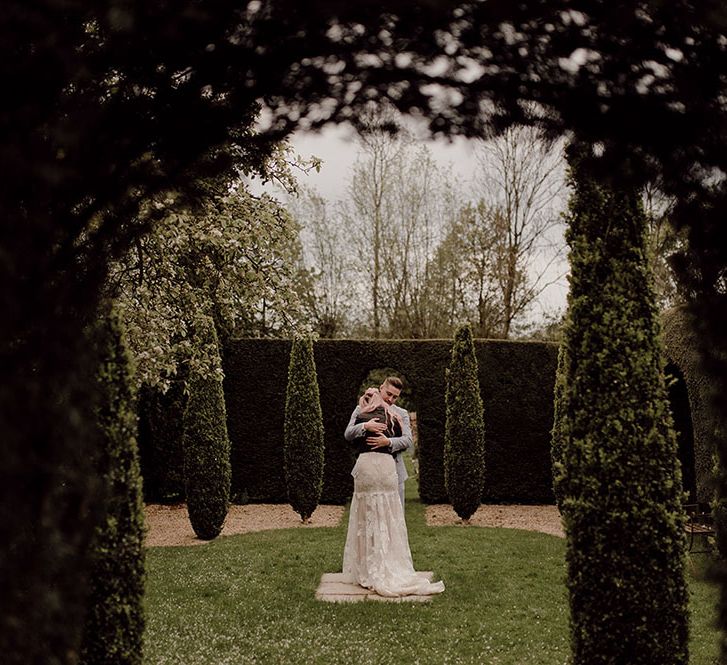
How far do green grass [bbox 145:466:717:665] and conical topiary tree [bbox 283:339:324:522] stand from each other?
→ 188 centimetres

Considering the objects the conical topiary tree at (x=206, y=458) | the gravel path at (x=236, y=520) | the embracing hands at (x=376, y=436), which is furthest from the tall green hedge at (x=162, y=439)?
the embracing hands at (x=376, y=436)

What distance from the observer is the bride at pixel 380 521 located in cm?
803

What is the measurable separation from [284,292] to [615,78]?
297 inches

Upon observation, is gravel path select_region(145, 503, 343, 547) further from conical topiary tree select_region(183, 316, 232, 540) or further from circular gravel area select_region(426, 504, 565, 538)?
circular gravel area select_region(426, 504, 565, 538)

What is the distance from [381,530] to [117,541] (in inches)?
188

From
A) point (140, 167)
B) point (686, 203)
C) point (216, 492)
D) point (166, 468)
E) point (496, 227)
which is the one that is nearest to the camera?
point (686, 203)

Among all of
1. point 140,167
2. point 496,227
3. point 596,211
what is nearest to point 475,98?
point 140,167

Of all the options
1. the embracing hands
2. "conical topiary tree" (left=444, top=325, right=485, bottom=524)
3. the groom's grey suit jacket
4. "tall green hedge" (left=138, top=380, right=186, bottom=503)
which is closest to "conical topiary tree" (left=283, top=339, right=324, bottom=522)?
"conical topiary tree" (left=444, top=325, right=485, bottom=524)

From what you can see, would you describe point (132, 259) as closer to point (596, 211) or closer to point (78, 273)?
point (596, 211)

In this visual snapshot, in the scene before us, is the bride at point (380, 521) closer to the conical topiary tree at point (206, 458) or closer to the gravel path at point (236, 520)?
the conical topiary tree at point (206, 458)

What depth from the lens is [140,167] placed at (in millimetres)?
1941

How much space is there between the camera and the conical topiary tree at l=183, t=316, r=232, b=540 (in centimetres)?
1091

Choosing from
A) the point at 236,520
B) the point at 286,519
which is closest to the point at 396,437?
the point at 286,519

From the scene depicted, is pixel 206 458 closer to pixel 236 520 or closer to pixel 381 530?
pixel 236 520
